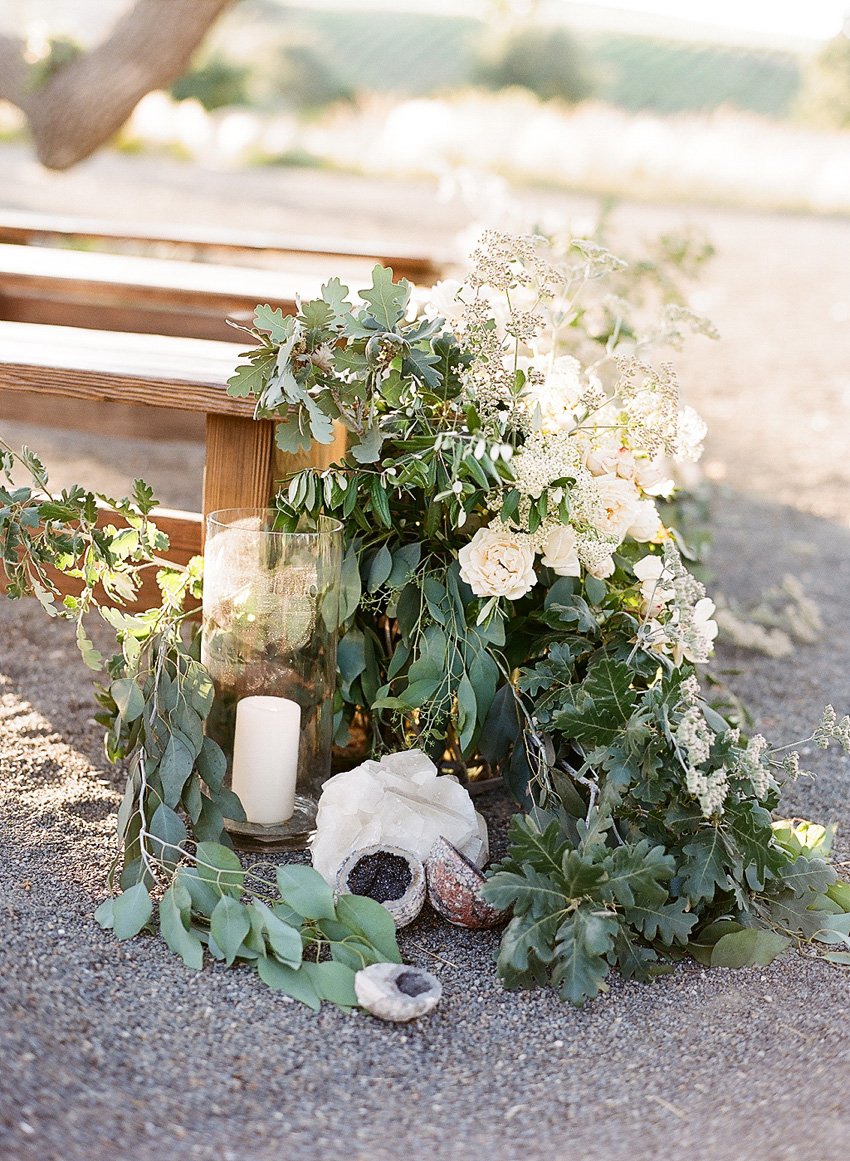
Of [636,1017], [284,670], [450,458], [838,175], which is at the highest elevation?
[838,175]

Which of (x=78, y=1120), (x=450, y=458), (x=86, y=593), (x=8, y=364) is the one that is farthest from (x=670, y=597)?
(x=8, y=364)

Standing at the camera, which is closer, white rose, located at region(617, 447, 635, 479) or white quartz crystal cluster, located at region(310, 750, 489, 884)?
white quartz crystal cluster, located at region(310, 750, 489, 884)

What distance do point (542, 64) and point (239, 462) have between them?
20.5 metres

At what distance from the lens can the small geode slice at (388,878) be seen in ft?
5.20

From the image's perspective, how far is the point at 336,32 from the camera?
916 inches

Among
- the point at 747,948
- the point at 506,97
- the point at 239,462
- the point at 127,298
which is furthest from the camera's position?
the point at 506,97

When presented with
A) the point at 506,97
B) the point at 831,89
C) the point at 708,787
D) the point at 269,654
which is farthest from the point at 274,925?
the point at 831,89

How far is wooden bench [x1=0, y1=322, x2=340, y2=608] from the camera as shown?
1830 mm

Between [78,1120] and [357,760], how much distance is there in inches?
36.5

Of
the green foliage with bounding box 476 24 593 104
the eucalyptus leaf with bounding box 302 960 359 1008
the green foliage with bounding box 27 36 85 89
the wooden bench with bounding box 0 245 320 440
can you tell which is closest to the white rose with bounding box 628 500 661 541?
the eucalyptus leaf with bounding box 302 960 359 1008

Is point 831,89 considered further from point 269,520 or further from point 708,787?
point 708,787

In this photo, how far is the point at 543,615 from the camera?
1.79 metres

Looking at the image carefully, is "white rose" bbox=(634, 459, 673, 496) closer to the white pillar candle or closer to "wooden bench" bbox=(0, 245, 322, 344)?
the white pillar candle

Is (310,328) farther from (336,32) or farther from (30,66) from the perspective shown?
(336,32)
